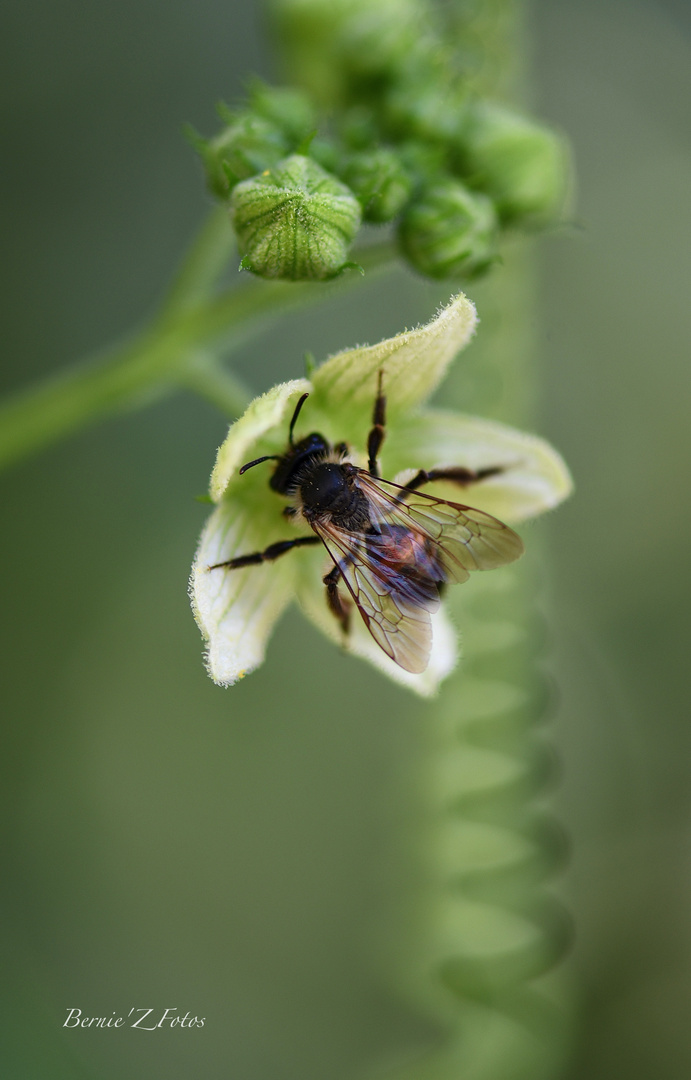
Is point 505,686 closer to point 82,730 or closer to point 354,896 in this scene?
point 354,896

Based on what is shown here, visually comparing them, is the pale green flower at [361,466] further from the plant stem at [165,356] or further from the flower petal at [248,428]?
the plant stem at [165,356]

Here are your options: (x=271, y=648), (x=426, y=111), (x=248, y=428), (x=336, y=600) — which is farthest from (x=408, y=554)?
(x=271, y=648)

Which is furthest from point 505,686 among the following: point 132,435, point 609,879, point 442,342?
point 132,435

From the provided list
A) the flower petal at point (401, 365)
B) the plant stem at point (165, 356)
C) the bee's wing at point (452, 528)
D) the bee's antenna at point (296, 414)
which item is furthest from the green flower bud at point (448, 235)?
the bee's wing at point (452, 528)

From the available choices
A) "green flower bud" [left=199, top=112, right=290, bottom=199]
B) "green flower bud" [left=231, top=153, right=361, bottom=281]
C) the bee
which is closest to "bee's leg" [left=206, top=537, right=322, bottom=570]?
the bee

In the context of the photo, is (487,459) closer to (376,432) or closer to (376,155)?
(376,432)

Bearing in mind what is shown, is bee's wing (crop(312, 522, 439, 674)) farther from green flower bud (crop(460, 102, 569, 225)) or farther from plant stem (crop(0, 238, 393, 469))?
green flower bud (crop(460, 102, 569, 225))
